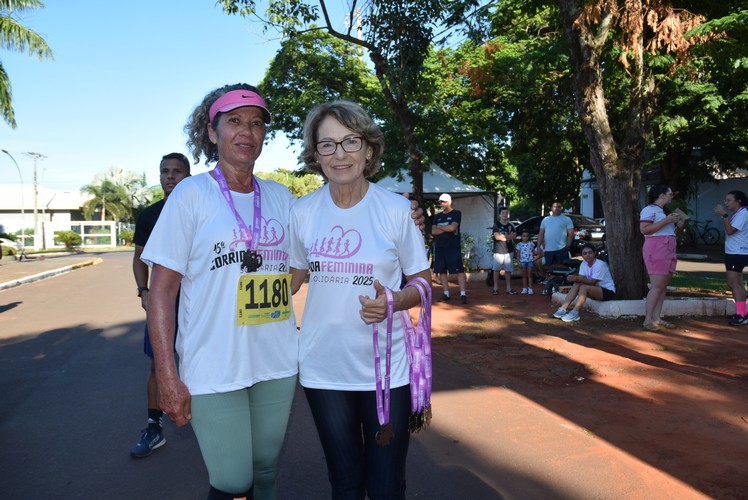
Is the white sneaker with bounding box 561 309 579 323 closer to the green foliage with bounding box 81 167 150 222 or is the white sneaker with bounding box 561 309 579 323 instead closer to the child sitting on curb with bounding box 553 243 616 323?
the child sitting on curb with bounding box 553 243 616 323

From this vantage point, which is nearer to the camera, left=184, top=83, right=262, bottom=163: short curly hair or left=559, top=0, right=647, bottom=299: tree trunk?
left=184, top=83, right=262, bottom=163: short curly hair

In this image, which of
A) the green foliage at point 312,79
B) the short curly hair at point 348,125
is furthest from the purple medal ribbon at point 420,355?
the green foliage at point 312,79

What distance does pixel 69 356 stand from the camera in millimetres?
7434

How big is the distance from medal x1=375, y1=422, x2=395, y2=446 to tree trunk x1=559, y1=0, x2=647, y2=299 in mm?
8193

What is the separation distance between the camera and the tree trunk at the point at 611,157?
9.40 m

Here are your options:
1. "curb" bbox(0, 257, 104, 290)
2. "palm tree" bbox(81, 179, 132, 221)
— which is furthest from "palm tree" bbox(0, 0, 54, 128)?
"palm tree" bbox(81, 179, 132, 221)

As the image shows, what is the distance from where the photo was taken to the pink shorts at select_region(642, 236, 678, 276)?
7656mm

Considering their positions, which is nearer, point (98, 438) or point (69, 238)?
point (98, 438)

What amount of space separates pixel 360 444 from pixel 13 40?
85.6 feet

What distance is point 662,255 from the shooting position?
25.2 feet

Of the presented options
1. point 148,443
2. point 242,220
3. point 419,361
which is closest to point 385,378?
point 419,361

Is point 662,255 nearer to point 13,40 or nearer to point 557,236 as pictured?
point 557,236

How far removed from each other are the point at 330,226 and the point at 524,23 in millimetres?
17369

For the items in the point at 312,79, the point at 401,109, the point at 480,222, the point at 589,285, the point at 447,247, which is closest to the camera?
the point at 589,285
